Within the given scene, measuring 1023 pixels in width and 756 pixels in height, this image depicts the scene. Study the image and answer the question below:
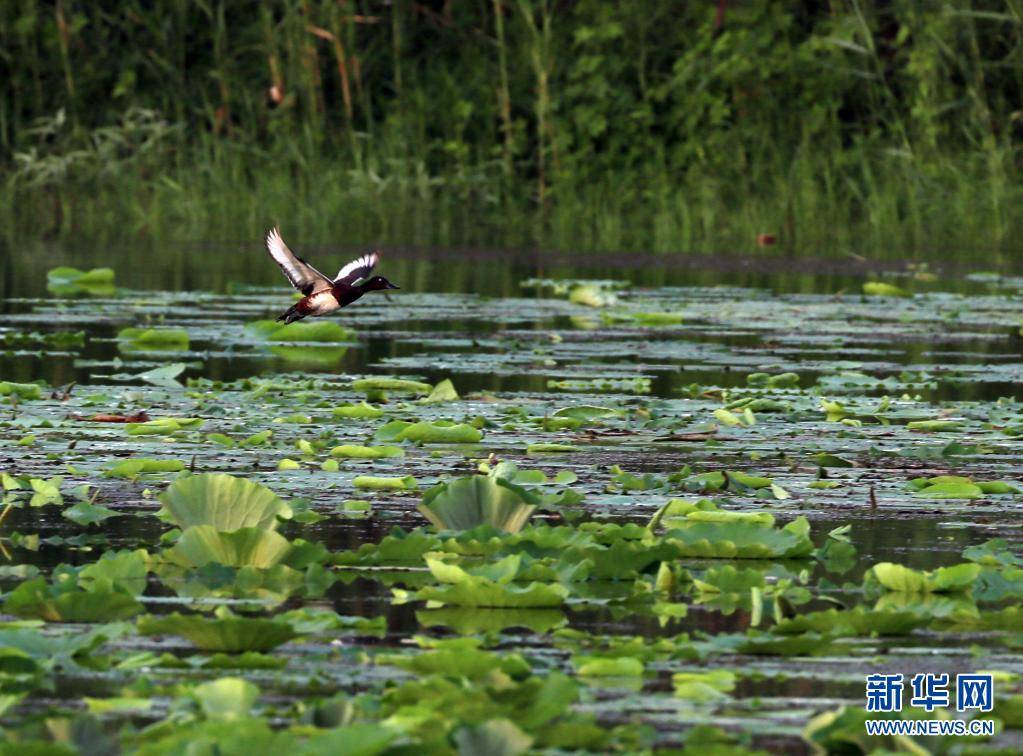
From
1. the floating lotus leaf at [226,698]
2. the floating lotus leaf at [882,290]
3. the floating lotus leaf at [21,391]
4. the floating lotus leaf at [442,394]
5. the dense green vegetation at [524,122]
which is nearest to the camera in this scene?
the floating lotus leaf at [226,698]

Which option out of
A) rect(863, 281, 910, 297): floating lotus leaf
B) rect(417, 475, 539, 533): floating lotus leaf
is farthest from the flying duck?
rect(863, 281, 910, 297): floating lotus leaf

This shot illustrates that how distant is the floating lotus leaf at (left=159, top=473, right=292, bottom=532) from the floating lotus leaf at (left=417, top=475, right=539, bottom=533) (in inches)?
12.3

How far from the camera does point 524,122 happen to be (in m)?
16.3

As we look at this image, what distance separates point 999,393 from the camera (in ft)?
22.5

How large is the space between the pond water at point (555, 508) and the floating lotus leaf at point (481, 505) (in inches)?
1.3

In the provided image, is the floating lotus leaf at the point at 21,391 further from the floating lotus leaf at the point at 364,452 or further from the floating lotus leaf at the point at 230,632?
the floating lotus leaf at the point at 230,632

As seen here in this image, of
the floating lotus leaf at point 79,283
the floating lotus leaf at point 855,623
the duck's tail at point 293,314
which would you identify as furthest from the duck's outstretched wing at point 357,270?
the floating lotus leaf at point 79,283

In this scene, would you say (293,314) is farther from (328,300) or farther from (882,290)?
(882,290)

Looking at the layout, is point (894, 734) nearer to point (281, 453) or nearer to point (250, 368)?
point (281, 453)

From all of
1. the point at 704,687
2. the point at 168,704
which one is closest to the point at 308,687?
the point at 168,704

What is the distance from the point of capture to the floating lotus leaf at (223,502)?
3.83 meters

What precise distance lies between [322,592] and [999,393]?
379cm

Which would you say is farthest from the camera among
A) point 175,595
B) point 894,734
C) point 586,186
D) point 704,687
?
point 586,186

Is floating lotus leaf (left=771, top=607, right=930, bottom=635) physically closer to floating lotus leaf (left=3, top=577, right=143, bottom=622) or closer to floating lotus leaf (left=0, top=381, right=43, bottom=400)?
floating lotus leaf (left=3, top=577, right=143, bottom=622)
